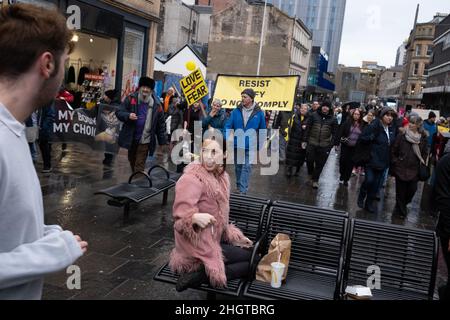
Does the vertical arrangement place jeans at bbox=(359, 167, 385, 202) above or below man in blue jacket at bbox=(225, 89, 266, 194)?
below

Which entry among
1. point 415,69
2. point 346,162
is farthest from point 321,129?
point 415,69

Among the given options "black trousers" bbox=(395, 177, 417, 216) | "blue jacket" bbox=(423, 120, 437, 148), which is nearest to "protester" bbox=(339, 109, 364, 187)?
"black trousers" bbox=(395, 177, 417, 216)

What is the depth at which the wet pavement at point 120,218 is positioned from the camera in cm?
439

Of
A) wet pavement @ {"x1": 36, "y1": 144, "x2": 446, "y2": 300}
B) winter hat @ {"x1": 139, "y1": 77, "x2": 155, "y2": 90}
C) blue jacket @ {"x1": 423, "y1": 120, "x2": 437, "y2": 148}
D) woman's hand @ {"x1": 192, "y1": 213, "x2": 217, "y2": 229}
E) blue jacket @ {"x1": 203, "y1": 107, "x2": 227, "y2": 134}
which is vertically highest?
winter hat @ {"x1": 139, "y1": 77, "x2": 155, "y2": 90}

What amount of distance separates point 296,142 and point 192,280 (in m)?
8.21

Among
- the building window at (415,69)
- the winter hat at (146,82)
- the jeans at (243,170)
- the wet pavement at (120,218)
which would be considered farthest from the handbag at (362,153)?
the building window at (415,69)

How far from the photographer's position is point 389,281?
4.10 meters

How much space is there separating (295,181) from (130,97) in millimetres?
5106

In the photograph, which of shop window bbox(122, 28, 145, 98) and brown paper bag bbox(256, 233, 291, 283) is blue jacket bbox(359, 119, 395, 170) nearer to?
brown paper bag bbox(256, 233, 291, 283)

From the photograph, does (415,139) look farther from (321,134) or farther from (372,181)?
(321,134)

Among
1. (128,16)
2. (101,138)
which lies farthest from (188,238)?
(128,16)

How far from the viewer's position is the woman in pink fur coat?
11.9ft

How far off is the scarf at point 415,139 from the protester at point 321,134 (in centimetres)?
257

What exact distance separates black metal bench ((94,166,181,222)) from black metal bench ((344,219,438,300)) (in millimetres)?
3220
